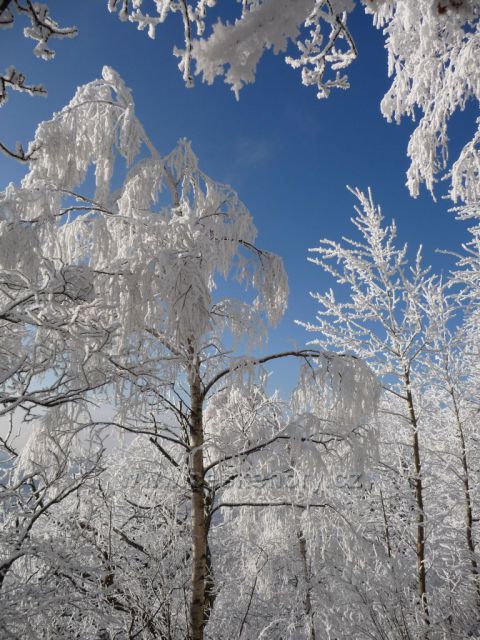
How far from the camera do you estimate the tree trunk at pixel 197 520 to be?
3.84 m

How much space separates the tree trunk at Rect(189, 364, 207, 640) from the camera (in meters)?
3.84

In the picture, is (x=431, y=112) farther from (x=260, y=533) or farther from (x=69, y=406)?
(x=260, y=533)

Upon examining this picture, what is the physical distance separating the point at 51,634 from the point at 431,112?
6.80 meters

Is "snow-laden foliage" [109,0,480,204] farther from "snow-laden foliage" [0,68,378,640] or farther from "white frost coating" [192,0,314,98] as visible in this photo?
"snow-laden foliage" [0,68,378,640]

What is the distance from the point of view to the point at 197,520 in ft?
13.5

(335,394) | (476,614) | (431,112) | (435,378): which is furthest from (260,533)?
(431,112)

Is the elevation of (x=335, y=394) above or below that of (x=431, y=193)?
below

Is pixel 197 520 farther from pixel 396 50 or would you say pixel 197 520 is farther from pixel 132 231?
pixel 396 50

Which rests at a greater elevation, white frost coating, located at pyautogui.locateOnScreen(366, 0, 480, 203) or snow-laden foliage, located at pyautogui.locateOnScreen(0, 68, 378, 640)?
white frost coating, located at pyautogui.locateOnScreen(366, 0, 480, 203)

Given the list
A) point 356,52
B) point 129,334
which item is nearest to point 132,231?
Answer: point 129,334

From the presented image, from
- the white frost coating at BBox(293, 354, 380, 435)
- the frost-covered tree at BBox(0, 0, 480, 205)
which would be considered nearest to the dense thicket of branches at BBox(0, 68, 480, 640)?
the white frost coating at BBox(293, 354, 380, 435)

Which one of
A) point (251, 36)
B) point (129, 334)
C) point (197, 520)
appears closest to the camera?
point (251, 36)

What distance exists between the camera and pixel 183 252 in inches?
127

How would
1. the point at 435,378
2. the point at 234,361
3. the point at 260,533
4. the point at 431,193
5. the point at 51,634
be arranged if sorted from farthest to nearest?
1. the point at 260,533
2. the point at 435,378
3. the point at 431,193
4. the point at 51,634
5. the point at 234,361
